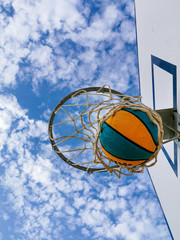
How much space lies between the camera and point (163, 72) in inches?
107

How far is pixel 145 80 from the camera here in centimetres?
354

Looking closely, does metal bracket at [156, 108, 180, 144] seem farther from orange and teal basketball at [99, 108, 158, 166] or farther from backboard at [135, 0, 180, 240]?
orange and teal basketball at [99, 108, 158, 166]

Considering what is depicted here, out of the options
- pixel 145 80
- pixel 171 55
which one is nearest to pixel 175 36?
pixel 171 55

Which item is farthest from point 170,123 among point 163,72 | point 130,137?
point 130,137

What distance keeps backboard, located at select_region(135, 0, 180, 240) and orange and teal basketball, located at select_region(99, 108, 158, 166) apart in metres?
0.57

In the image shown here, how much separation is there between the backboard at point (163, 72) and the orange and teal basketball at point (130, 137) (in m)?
0.57

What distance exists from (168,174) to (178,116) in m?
0.96

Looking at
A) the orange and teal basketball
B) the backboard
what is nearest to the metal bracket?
the backboard

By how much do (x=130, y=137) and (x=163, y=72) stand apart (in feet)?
3.87

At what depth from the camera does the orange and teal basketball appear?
1.91 meters

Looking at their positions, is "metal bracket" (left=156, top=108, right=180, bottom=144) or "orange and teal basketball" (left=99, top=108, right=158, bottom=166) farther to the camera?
"metal bracket" (left=156, top=108, right=180, bottom=144)

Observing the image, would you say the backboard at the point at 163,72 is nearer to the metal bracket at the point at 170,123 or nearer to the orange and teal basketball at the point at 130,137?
the metal bracket at the point at 170,123

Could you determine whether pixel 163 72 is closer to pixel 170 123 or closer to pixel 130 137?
pixel 170 123

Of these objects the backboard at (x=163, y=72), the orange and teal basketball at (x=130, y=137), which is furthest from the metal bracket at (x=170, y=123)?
the orange and teal basketball at (x=130, y=137)
